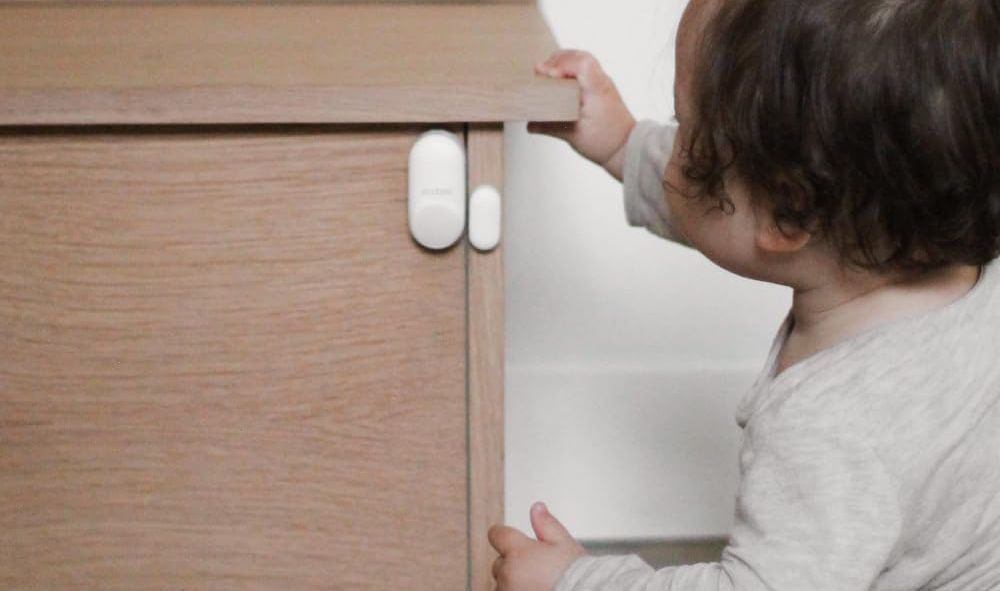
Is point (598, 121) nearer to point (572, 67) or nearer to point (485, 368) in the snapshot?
point (572, 67)

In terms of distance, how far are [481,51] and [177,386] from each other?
9.7 inches

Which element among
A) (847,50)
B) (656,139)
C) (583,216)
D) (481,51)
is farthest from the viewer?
(583,216)

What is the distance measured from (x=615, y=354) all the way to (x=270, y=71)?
2.20 ft

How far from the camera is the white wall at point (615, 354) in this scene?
122 cm

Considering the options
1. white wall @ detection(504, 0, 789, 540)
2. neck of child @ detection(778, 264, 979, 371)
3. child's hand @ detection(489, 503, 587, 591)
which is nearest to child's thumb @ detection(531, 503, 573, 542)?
child's hand @ detection(489, 503, 587, 591)

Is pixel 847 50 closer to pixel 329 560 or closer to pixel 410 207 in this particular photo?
pixel 410 207

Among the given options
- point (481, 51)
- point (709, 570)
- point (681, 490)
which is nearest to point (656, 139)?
point (481, 51)

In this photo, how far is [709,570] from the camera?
691mm

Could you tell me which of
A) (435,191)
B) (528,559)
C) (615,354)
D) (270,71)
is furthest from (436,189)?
(615,354)

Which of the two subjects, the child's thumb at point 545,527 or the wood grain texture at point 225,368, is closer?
the wood grain texture at point 225,368

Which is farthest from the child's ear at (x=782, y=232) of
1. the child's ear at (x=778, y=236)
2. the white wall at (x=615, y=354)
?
the white wall at (x=615, y=354)

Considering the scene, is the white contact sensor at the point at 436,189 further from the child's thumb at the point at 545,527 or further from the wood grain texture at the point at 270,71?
the child's thumb at the point at 545,527

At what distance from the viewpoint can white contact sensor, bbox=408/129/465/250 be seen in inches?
24.9

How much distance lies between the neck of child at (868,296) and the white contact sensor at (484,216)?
194 millimetres
